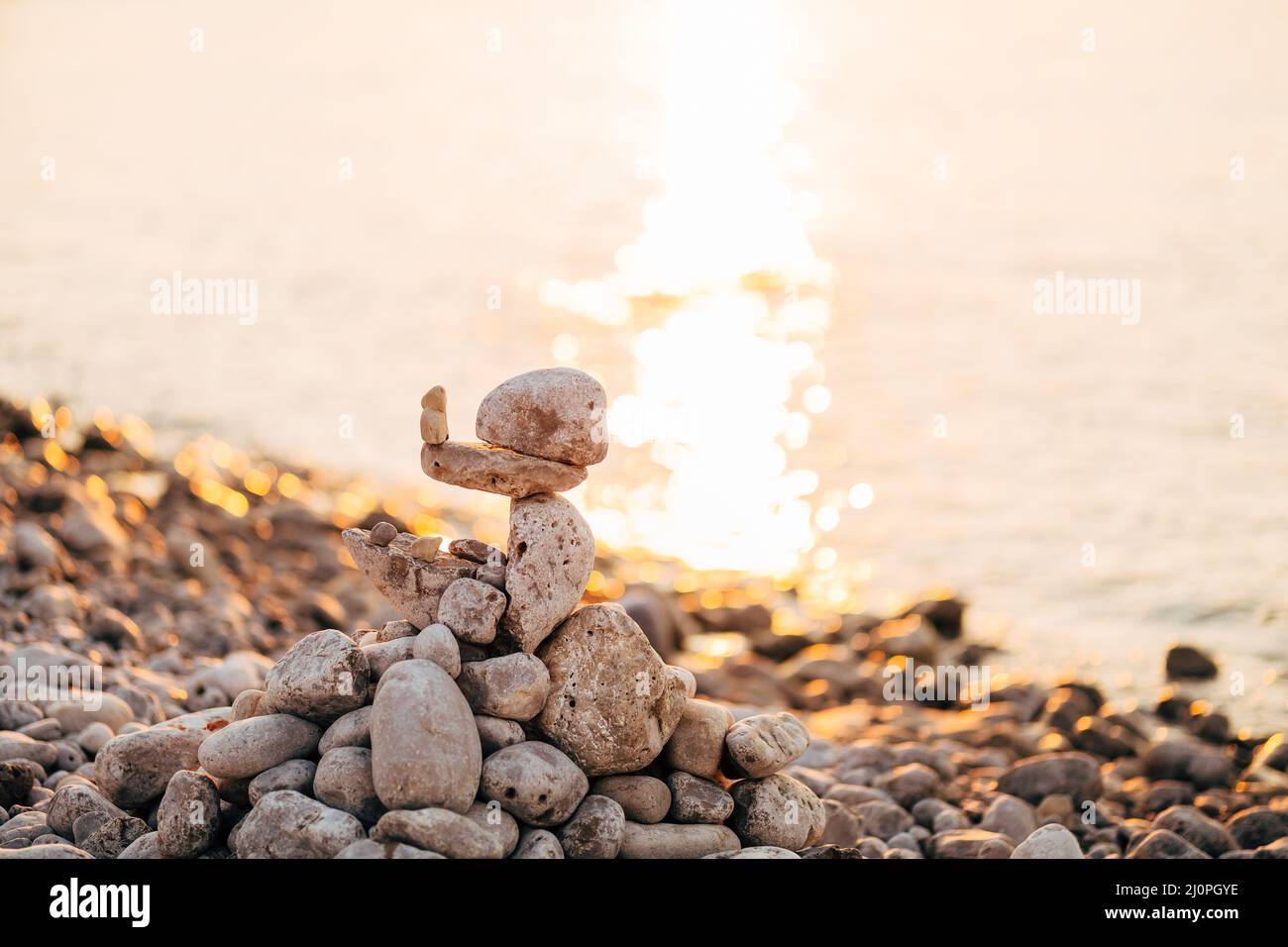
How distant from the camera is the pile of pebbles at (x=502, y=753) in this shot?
6301mm

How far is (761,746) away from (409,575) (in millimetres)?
1915

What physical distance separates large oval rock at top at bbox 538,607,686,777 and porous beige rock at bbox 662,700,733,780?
145 mm

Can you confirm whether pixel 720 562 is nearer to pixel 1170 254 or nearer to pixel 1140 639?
pixel 1140 639

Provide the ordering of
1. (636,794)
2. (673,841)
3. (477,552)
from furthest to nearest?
(477,552) → (636,794) → (673,841)

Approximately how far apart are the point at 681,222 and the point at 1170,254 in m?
8.53

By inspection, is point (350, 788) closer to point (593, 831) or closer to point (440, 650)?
point (440, 650)

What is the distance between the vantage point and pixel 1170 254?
24.0 m

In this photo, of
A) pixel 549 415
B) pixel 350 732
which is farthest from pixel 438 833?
pixel 549 415

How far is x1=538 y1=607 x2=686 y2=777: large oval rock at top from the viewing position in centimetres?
671

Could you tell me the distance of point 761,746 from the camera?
6969mm

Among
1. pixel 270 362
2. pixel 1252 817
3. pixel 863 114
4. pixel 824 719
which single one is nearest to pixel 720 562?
pixel 824 719

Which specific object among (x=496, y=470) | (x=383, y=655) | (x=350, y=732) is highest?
(x=496, y=470)

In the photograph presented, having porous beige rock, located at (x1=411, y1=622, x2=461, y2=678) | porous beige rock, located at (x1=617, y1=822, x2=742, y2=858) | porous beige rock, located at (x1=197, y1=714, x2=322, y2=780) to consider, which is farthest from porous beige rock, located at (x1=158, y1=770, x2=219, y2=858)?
porous beige rock, located at (x1=617, y1=822, x2=742, y2=858)

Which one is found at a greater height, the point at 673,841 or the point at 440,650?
the point at 440,650
